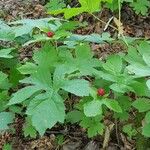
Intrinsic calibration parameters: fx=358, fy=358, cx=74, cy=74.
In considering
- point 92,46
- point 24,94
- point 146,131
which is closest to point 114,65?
point 146,131

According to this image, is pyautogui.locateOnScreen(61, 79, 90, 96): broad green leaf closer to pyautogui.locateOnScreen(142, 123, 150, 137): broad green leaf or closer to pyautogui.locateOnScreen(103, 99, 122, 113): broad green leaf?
pyautogui.locateOnScreen(103, 99, 122, 113): broad green leaf

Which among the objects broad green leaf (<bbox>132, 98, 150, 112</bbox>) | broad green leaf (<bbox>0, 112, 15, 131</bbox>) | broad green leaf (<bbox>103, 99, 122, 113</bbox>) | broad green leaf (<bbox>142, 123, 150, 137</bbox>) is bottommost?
broad green leaf (<bbox>0, 112, 15, 131</bbox>)

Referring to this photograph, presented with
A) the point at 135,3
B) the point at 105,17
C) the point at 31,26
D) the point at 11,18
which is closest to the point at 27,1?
the point at 11,18

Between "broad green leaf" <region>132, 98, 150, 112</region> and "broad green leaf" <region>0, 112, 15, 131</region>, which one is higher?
"broad green leaf" <region>132, 98, 150, 112</region>

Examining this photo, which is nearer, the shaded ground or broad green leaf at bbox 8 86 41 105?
broad green leaf at bbox 8 86 41 105

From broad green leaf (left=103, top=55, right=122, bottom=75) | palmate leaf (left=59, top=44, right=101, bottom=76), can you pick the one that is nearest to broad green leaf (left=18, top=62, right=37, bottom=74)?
palmate leaf (left=59, top=44, right=101, bottom=76)

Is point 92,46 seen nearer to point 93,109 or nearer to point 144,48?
point 144,48

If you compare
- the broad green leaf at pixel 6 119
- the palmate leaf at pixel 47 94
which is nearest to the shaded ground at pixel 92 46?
the broad green leaf at pixel 6 119

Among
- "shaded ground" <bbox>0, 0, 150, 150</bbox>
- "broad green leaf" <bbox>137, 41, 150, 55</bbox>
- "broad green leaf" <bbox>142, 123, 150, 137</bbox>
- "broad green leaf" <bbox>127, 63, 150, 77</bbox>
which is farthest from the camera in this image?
"shaded ground" <bbox>0, 0, 150, 150</bbox>

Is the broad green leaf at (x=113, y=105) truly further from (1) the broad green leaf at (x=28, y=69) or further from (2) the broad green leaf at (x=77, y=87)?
(1) the broad green leaf at (x=28, y=69)
